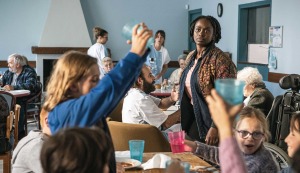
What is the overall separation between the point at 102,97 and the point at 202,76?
1.71 metres

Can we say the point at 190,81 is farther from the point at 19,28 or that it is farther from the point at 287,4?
the point at 19,28

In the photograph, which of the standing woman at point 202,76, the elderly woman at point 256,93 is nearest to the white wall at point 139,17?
the elderly woman at point 256,93

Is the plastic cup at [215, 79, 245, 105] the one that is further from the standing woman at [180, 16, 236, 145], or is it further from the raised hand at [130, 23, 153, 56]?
the standing woman at [180, 16, 236, 145]

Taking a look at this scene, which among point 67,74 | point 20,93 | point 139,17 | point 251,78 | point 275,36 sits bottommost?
point 20,93

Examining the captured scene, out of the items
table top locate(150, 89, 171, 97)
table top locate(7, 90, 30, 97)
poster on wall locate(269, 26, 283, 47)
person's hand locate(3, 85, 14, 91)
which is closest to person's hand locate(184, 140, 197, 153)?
table top locate(150, 89, 171, 97)

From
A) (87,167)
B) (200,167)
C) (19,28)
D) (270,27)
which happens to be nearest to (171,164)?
(87,167)

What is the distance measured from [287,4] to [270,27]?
0.53m

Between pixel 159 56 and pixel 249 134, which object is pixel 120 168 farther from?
pixel 159 56

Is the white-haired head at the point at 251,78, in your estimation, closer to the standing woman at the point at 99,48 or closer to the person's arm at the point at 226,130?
the person's arm at the point at 226,130

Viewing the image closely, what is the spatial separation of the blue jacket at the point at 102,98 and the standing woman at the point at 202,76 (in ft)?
5.15

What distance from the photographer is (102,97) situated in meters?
1.70

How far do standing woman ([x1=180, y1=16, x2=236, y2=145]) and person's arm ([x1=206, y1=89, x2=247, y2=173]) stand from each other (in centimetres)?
193

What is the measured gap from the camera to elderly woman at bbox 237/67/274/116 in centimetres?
445

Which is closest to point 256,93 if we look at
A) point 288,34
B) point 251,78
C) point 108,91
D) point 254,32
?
point 251,78
